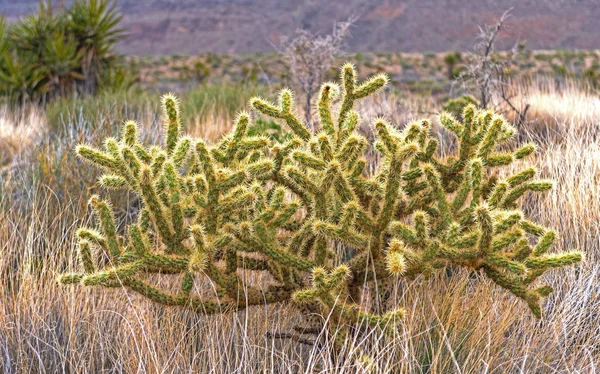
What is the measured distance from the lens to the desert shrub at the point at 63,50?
12.4 meters

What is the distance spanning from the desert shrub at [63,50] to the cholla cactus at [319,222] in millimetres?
10118

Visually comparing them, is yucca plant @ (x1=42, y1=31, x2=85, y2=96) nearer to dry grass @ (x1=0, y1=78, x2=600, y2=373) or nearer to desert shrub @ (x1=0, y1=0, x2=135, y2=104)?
desert shrub @ (x1=0, y1=0, x2=135, y2=104)

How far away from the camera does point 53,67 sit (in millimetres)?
12586

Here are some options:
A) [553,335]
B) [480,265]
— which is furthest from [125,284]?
[553,335]

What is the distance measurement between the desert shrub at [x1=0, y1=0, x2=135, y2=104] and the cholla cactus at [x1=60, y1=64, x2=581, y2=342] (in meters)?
10.1

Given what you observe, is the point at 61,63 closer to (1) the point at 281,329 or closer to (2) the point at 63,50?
(2) the point at 63,50

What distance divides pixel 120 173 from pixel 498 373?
1641mm

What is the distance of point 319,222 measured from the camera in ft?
7.61

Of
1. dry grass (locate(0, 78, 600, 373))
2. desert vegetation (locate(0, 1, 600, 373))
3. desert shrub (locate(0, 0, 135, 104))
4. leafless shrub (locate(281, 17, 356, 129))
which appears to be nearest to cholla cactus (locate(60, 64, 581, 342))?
desert vegetation (locate(0, 1, 600, 373))

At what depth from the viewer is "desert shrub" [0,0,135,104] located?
12.4 meters

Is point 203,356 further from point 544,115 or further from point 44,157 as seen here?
point 544,115

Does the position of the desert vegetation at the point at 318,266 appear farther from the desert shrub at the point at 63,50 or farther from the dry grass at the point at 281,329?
the desert shrub at the point at 63,50

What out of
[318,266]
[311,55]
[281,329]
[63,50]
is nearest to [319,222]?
[318,266]

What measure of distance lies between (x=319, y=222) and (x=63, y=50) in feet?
37.1
